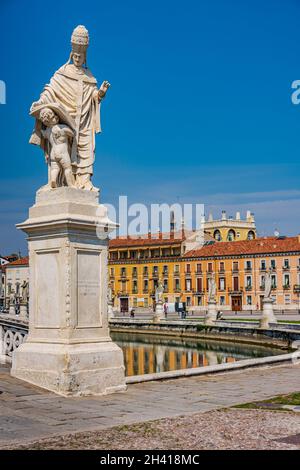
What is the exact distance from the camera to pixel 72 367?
34.3 ft

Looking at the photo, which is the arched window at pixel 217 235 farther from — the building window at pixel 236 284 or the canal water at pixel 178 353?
the canal water at pixel 178 353

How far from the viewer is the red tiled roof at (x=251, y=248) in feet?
287

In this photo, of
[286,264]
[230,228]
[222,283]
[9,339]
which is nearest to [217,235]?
[230,228]

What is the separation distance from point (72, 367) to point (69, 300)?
3.50ft

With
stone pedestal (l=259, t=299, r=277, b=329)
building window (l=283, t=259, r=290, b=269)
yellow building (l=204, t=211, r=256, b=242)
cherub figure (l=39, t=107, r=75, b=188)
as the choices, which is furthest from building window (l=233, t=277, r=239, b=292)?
cherub figure (l=39, t=107, r=75, b=188)

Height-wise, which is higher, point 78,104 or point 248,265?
point 248,265

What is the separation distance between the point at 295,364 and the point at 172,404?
23.0ft

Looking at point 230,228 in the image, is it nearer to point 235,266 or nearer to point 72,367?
point 235,266

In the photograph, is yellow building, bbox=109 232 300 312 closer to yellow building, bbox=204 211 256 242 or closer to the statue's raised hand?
yellow building, bbox=204 211 256 242

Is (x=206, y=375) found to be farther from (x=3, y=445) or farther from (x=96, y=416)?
(x=3, y=445)

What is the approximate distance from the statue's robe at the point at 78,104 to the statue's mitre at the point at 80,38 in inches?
15.1

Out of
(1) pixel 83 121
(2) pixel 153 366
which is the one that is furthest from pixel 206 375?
(2) pixel 153 366

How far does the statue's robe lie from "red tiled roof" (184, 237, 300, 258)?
76.8 m

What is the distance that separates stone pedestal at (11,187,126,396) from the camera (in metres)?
10.6
